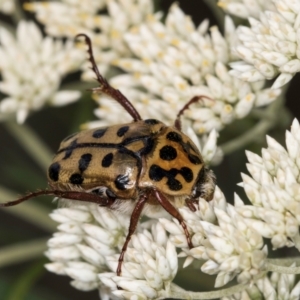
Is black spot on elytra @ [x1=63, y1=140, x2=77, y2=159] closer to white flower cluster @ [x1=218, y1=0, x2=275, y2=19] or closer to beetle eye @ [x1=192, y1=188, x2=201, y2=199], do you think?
→ beetle eye @ [x1=192, y1=188, x2=201, y2=199]

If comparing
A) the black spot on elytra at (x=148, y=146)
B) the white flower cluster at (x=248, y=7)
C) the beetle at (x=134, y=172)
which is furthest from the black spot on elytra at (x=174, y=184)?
the white flower cluster at (x=248, y=7)

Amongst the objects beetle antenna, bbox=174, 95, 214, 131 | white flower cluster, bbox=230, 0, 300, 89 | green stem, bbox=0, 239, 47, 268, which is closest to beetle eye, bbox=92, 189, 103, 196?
beetle antenna, bbox=174, 95, 214, 131

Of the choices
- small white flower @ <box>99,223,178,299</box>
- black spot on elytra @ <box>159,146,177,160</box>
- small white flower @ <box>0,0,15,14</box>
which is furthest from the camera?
small white flower @ <box>0,0,15,14</box>

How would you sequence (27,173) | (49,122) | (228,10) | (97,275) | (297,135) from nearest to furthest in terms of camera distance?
(297,135), (97,275), (228,10), (27,173), (49,122)

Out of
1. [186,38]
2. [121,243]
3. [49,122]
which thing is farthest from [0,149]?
[121,243]

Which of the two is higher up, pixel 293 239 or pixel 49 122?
pixel 293 239

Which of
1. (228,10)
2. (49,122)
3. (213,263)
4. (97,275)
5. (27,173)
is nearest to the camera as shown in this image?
(213,263)

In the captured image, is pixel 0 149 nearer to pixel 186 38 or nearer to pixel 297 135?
pixel 186 38

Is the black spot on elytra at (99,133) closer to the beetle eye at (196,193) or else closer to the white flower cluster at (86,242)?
the white flower cluster at (86,242)
